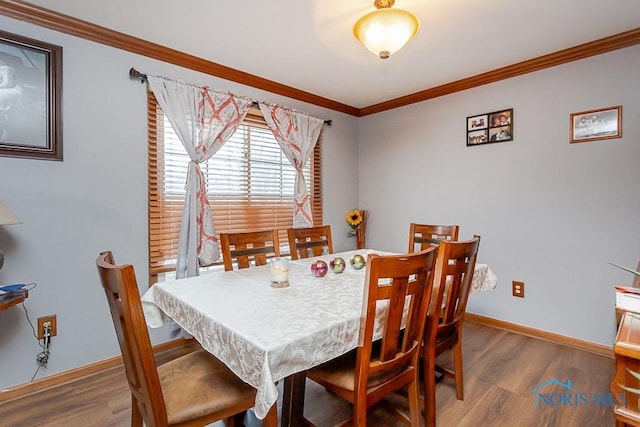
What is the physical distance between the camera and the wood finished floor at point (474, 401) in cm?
163

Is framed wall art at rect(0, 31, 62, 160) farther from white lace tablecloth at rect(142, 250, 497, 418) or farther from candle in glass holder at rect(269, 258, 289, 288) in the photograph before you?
candle in glass holder at rect(269, 258, 289, 288)

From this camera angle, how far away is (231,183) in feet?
9.34

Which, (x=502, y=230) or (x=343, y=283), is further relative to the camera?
(x=502, y=230)

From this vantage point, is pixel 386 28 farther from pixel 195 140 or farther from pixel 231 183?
pixel 231 183

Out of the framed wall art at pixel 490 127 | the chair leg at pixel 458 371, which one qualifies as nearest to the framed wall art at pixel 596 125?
the framed wall art at pixel 490 127

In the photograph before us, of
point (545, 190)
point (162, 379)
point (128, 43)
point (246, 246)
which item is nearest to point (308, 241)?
point (246, 246)

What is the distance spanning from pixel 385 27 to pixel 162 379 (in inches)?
76.5

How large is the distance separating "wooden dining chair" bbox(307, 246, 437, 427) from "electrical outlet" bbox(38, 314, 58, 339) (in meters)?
1.75

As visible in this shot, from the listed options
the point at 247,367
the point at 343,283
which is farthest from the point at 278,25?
the point at 247,367

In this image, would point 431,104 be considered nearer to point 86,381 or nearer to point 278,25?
point 278,25

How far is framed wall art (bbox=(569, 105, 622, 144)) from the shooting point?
2287mm

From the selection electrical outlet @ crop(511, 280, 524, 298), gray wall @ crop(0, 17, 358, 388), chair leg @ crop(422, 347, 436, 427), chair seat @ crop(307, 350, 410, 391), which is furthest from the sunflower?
chair seat @ crop(307, 350, 410, 391)

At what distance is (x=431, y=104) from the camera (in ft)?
10.8

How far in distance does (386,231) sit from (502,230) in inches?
48.4
